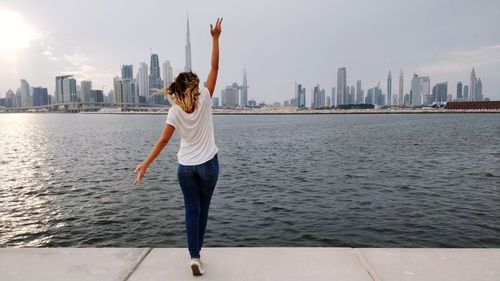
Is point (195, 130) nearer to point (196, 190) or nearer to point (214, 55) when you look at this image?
point (196, 190)

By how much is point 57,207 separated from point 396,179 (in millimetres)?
14828

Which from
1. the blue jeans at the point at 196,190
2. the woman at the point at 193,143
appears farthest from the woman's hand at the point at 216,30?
the blue jeans at the point at 196,190

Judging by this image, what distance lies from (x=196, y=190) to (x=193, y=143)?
1.62 feet

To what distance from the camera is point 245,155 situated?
2922 cm

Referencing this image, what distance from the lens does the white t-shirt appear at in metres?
3.72

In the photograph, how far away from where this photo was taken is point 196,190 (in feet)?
12.6
